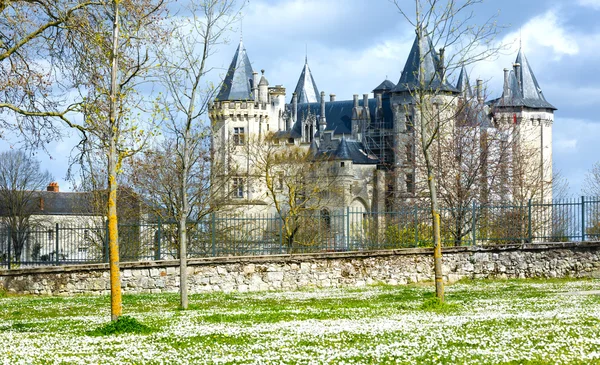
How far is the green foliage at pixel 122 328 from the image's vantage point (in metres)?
13.8

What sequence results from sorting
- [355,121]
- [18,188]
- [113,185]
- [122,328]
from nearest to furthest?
1. [122,328]
2. [113,185]
3. [18,188]
4. [355,121]

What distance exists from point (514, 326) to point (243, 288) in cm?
1388

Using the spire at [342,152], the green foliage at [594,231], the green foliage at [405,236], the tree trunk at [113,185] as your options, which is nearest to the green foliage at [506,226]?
the green foliage at [405,236]

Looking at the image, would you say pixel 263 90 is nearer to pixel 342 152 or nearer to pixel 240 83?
pixel 240 83

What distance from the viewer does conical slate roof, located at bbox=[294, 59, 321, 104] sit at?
137000 mm

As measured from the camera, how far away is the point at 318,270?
26969 millimetres

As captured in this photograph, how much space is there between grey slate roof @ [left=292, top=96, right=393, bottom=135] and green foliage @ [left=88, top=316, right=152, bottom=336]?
10387 cm

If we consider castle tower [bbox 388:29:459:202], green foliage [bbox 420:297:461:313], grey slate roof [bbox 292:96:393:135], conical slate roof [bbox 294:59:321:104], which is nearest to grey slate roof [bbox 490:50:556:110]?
castle tower [bbox 388:29:459:202]

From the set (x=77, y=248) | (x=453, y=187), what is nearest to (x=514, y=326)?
(x=77, y=248)

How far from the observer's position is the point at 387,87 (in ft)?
401

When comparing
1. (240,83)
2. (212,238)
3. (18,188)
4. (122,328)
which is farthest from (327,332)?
(240,83)

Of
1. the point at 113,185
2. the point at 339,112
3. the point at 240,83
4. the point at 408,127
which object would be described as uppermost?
the point at 240,83

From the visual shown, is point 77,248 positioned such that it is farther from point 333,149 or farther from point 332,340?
point 333,149

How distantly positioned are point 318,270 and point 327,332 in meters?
14.0
